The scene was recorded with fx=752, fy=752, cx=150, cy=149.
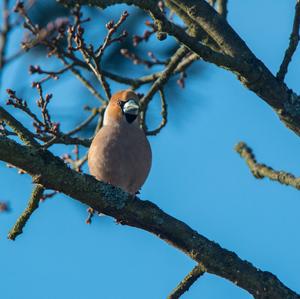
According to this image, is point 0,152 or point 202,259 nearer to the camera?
point 0,152

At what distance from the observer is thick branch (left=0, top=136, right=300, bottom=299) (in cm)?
356

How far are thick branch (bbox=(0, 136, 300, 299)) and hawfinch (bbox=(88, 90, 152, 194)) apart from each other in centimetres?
151

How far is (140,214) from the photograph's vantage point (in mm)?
3896

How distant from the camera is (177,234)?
156 inches

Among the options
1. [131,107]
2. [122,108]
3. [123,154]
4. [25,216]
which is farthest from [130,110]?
[25,216]

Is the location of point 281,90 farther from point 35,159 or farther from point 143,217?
point 35,159

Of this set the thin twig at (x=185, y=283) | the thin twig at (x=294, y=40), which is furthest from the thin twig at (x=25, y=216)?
the thin twig at (x=294, y=40)

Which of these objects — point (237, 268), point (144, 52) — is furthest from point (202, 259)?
point (144, 52)

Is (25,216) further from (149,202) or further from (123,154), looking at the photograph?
(123,154)

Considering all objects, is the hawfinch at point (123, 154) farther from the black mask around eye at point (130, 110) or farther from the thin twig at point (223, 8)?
the thin twig at point (223, 8)

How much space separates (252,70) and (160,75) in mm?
1295

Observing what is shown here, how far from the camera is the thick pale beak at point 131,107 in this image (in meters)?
5.58

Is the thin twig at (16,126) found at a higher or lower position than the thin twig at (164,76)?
lower

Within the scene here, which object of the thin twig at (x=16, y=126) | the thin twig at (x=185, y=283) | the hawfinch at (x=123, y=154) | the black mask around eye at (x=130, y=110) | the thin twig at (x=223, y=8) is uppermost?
the thin twig at (x=223, y=8)
